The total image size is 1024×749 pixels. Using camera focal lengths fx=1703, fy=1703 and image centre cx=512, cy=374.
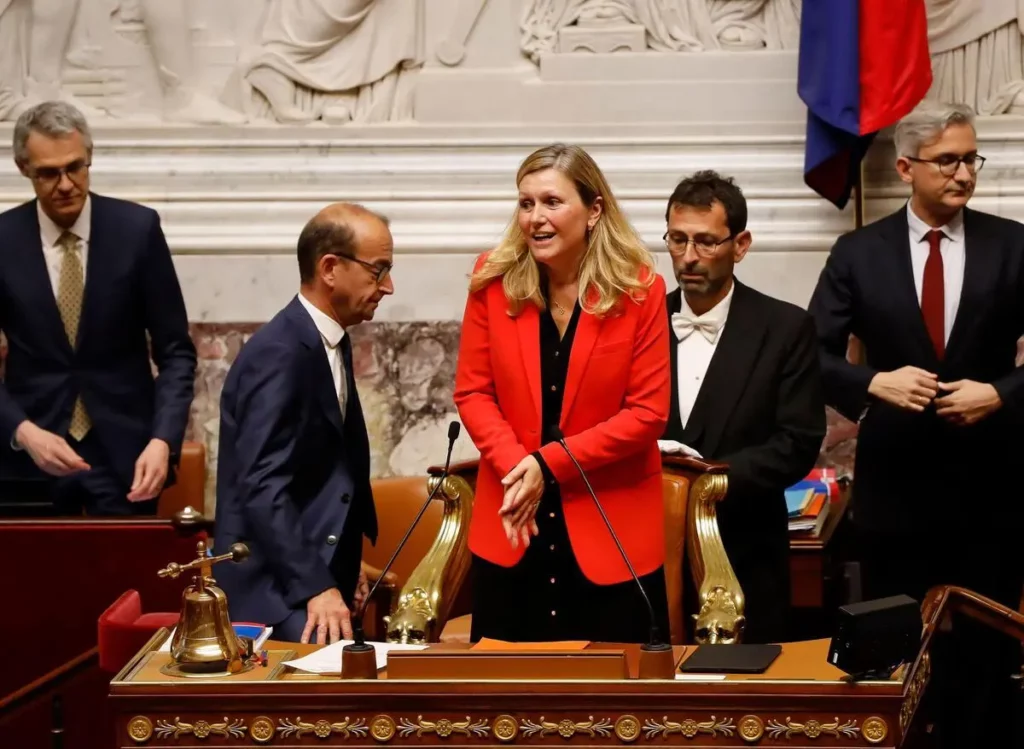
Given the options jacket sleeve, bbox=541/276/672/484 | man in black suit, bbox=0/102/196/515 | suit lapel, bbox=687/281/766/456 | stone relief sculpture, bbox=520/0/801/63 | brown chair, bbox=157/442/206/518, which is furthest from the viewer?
stone relief sculpture, bbox=520/0/801/63

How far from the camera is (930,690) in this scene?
15.8ft

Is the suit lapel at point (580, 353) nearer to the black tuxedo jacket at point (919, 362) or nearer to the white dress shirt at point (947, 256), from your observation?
the black tuxedo jacket at point (919, 362)

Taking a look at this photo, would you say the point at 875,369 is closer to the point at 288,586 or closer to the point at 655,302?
the point at 655,302

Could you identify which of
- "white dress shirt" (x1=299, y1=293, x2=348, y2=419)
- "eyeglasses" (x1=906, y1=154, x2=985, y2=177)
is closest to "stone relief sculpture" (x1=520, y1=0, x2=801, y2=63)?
"eyeglasses" (x1=906, y1=154, x2=985, y2=177)

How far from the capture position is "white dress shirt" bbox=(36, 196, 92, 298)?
16.7 ft

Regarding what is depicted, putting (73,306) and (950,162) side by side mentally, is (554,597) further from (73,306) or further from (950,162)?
(73,306)

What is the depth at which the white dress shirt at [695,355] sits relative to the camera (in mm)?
4438

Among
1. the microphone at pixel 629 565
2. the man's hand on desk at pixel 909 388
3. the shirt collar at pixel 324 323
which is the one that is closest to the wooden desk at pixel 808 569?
the man's hand on desk at pixel 909 388

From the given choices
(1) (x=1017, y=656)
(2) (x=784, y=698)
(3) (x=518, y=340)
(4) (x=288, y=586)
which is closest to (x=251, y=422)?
(4) (x=288, y=586)

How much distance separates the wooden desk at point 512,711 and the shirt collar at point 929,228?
82.6 inches

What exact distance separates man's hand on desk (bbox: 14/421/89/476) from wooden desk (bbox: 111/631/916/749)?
174 centimetres

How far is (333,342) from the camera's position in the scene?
13.0ft

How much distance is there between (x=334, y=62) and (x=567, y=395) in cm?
299

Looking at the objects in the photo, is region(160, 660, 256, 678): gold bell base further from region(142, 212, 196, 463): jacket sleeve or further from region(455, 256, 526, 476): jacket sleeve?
region(142, 212, 196, 463): jacket sleeve
